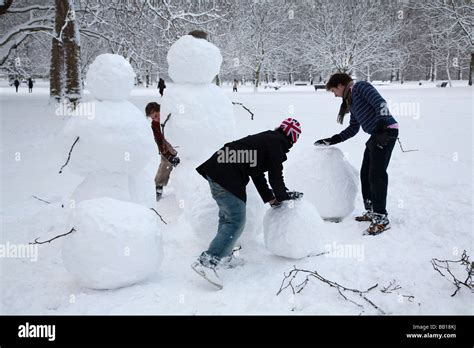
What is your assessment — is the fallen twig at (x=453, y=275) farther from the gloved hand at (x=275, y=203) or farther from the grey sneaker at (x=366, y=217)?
the gloved hand at (x=275, y=203)

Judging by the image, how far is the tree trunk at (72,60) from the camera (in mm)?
10516

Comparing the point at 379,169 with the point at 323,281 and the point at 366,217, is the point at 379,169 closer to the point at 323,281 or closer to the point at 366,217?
the point at 366,217

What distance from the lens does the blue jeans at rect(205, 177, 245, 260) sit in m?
3.18

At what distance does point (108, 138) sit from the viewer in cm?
354

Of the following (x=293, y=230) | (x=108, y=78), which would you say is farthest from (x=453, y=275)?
(x=108, y=78)

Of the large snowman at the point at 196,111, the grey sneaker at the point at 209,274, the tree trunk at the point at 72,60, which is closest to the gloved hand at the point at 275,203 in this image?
the large snowman at the point at 196,111

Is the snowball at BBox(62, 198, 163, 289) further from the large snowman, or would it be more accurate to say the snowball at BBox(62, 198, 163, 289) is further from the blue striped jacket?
the blue striped jacket

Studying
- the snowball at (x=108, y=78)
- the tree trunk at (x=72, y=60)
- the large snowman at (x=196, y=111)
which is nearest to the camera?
the snowball at (x=108, y=78)

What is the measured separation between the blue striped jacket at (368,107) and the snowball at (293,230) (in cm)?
131

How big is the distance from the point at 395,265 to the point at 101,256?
238cm

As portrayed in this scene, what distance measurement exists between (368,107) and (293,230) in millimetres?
1692

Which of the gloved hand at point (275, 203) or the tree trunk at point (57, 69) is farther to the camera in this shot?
the tree trunk at point (57, 69)
